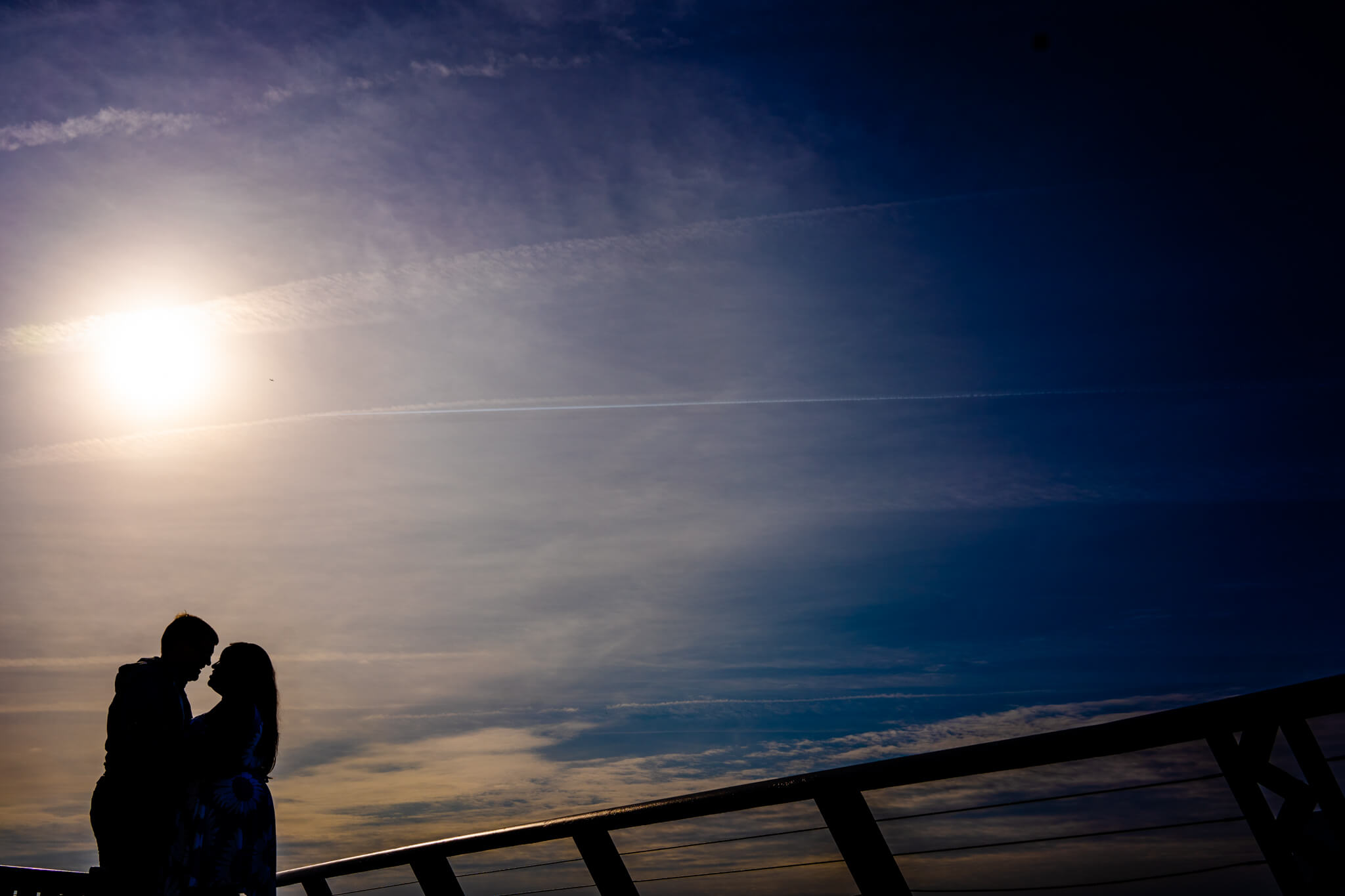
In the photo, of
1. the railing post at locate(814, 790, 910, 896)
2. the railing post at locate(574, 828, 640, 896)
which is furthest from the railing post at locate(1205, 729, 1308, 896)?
the railing post at locate(574, 828, 640, 896)

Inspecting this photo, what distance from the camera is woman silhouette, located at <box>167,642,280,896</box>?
125 inches

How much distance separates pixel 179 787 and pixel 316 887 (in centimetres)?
206

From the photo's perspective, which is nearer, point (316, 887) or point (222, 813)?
point (222, 813)

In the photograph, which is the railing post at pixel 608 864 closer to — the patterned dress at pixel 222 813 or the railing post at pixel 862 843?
the railing post at pixel 862 843

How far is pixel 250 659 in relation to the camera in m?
3.37

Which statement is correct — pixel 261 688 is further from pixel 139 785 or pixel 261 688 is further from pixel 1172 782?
pixel 1172 782

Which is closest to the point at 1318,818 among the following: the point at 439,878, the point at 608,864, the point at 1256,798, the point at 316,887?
the point at 1256,798

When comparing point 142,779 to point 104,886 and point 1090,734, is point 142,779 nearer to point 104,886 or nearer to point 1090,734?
point 104,886

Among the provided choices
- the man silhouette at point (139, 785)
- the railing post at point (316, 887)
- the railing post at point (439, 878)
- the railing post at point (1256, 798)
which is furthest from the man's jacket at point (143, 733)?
the railing post at point (1256, 798)

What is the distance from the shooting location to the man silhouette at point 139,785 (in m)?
3.13

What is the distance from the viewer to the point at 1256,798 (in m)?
1.88

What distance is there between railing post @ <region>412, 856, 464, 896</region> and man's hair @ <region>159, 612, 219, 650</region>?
1.40m

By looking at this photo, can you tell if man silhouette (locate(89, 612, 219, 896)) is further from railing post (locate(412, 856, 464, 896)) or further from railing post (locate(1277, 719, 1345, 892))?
railing post (locate(1277, 719, 1345, 892))

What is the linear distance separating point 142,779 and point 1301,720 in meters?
3.25
